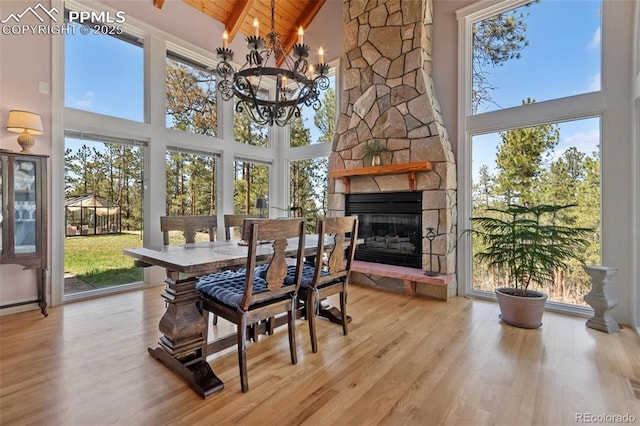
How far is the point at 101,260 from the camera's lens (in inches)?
147

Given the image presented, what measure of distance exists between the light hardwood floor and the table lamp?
170 centimetres

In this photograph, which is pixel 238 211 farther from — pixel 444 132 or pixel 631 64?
pixel 631 64

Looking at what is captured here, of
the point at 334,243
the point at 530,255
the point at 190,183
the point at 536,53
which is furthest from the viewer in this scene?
the point at 190,183

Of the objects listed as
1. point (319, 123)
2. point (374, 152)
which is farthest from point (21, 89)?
point (374, 152)

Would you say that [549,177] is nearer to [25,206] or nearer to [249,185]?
[249,185]

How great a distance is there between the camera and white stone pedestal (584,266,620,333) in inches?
102

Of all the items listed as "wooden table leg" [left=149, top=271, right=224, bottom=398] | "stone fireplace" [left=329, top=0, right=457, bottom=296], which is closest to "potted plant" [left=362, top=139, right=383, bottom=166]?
"stone fireplace" [left=329, top=0, right=457, bottom=296]

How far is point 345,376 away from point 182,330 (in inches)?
42.8

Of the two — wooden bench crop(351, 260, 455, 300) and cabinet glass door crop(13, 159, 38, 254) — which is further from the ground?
cabinet glass door crop(13, 159, 38, 254)

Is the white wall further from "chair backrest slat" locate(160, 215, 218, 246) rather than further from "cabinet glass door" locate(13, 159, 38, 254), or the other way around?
"chair backrest slat" locate(160, 215, 218, 246)

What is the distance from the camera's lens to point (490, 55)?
3.64 metres

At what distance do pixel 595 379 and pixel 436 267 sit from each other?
70.8 inches

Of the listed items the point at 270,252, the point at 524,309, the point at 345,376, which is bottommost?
the point at 345,376

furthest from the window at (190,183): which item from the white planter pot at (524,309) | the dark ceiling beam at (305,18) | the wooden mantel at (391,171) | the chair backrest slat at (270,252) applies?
the white planter pot at (524,309)
